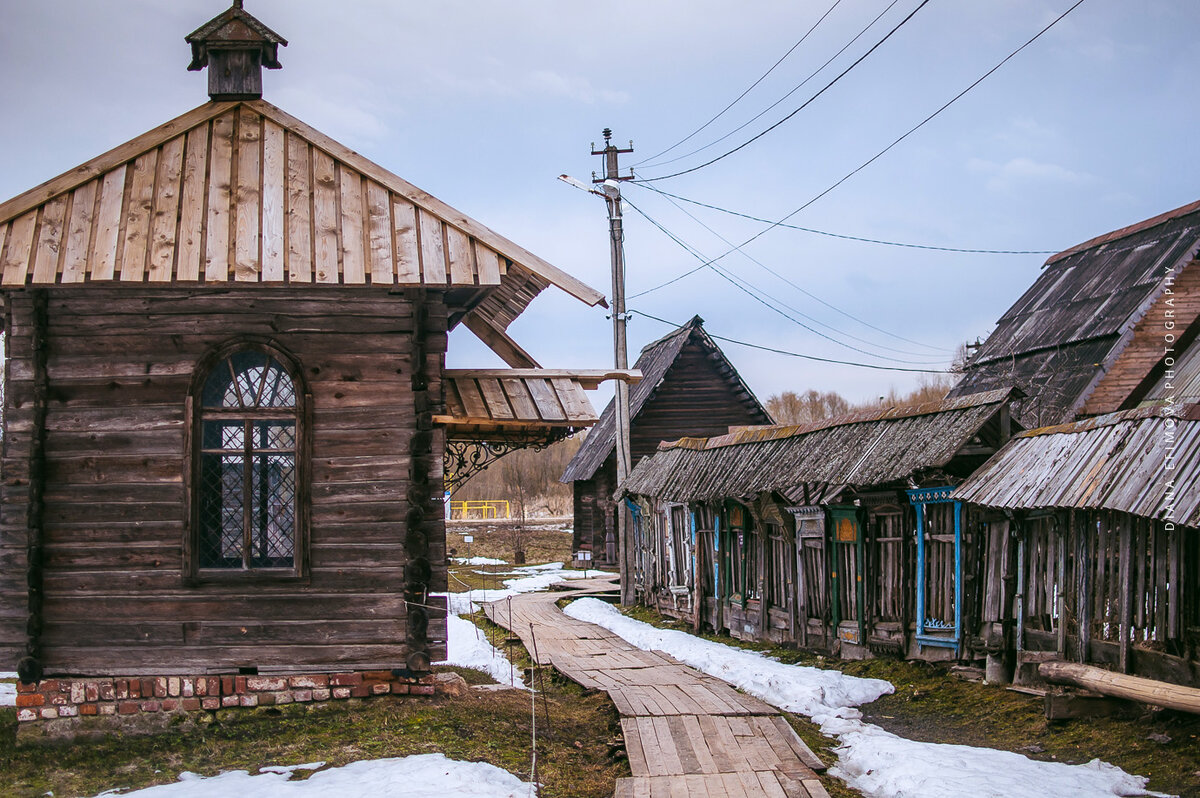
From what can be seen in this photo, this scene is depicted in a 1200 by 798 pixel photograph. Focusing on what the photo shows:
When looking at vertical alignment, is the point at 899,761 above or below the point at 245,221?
below

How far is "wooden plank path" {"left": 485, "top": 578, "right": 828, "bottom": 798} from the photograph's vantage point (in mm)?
7594

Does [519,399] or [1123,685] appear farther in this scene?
[519,399]

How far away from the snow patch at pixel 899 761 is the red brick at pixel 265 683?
15.9 ft

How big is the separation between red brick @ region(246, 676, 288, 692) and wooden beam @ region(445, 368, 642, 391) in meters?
3.25

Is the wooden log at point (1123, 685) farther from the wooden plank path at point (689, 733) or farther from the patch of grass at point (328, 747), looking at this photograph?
the patch of grass at point (328, 747)

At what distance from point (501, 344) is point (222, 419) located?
11.5 feet

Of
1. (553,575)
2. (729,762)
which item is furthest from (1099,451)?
(553,575)

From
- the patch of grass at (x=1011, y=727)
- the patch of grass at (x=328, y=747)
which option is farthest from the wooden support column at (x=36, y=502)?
the patch of grass at (x=1011, y=727)

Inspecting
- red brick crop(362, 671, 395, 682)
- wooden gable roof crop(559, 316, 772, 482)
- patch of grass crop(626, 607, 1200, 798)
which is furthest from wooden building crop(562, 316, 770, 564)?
red brick crop(362, 671, 395, 682)

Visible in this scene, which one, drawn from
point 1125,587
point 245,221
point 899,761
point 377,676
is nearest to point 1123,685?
point 1125,587

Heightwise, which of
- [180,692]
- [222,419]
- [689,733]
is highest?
[222,419]

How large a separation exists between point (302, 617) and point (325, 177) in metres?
4.10

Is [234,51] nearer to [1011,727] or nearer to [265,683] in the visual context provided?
[265,683]

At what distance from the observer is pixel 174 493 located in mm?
9000
